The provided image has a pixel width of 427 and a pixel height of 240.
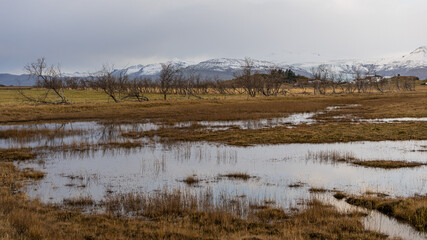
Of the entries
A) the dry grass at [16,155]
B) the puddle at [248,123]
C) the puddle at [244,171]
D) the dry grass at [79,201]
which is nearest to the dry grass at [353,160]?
the puddle at [244,171]

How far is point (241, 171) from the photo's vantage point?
16078 mm

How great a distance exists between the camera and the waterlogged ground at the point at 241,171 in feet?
41.2

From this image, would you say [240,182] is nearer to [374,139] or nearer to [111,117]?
[374,139]

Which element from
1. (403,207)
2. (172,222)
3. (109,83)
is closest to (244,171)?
(172,222)

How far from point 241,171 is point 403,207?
7.36 metres

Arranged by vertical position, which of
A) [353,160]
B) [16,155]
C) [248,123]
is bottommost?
[16,155]

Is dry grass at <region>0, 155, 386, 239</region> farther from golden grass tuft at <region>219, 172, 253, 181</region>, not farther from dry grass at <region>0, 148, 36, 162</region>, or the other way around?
dry grass at <region>0, 148, 36, 162</region>

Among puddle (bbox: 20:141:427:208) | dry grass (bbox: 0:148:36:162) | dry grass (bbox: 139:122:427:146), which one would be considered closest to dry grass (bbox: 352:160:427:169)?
puddle (bbox: 20:141:427:208)

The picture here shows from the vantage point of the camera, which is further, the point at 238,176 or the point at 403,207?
the point at 238,176

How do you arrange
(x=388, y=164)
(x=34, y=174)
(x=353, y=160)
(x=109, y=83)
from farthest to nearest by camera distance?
(x=109, y=83)
(x=353, y=160)
(x=388, y=164)
(x=34, y=174)

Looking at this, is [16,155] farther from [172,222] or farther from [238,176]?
[172,222]

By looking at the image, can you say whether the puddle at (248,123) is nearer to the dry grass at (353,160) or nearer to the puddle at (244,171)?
the puddle at (244,171)

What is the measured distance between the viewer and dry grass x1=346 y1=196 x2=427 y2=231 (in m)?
9.48

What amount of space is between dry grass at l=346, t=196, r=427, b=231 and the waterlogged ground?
41cm
